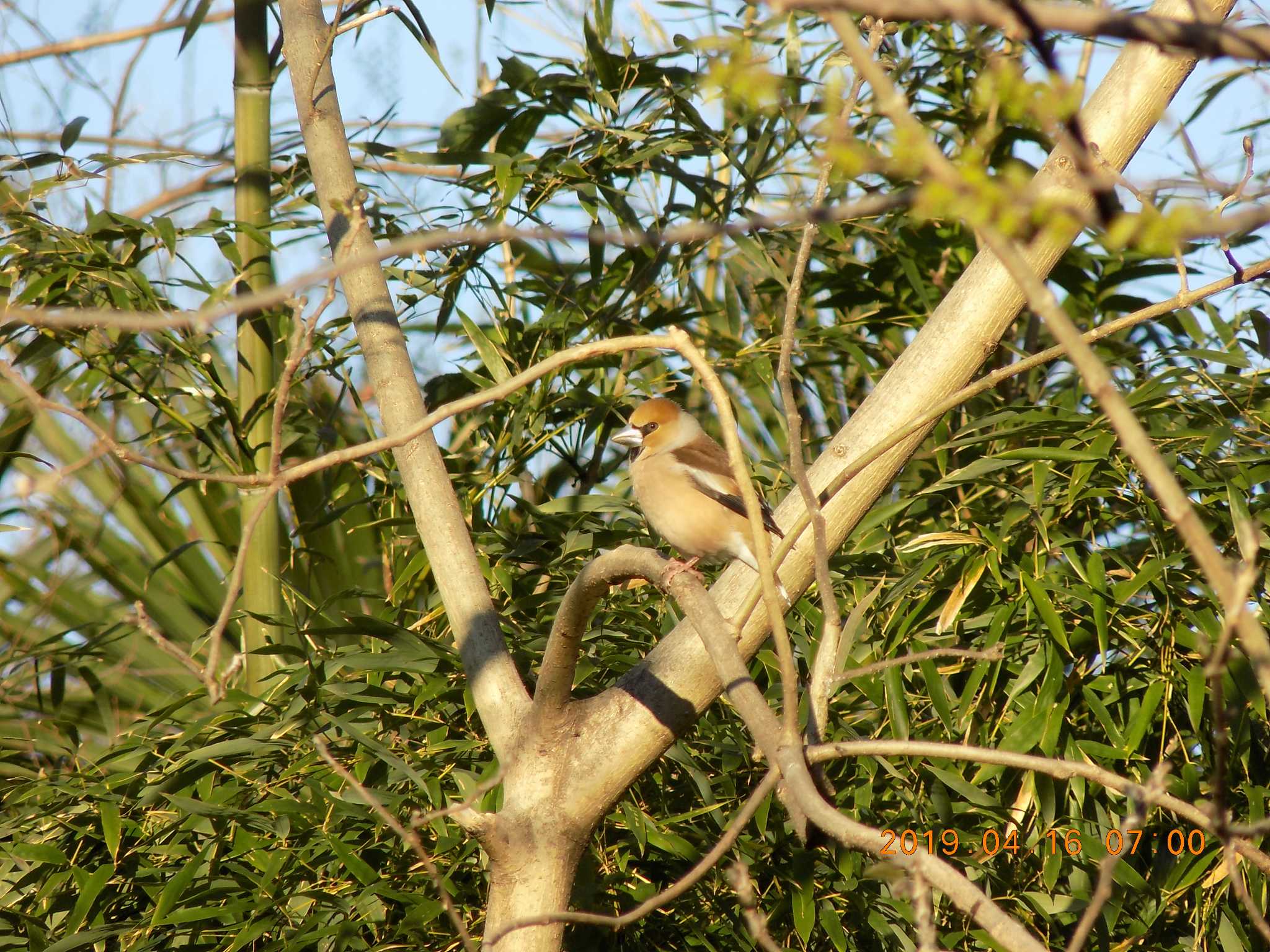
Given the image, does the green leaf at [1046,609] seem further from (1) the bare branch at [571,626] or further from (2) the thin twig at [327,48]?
(2) the thin twig at [327,48]

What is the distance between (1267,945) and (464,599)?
214cm

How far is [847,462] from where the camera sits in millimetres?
2797

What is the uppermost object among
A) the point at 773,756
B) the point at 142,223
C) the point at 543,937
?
the point at 142,223

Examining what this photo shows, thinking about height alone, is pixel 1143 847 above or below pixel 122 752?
below

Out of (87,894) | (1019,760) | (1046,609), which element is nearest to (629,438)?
(1046,609)

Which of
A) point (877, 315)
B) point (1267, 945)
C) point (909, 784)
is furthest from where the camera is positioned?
point (877, 315)

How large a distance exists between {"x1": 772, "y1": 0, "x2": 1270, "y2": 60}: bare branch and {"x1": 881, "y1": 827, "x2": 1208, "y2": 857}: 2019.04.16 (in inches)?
97.2

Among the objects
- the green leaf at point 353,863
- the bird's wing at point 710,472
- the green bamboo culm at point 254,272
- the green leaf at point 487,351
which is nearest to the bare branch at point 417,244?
the green leaf at point 353,863

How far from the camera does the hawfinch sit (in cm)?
378

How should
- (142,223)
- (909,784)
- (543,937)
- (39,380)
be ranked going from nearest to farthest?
(543,937) < (909,784) < (142,223) < (39,380)

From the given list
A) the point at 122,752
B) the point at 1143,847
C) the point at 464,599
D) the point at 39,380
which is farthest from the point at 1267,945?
the point at 39,380

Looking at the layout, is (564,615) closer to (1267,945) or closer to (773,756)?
(773,756)

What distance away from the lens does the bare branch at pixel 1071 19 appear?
82cm

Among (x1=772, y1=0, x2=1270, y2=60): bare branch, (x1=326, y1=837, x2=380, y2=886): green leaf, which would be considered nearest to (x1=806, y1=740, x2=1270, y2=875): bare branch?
(x1=772, y1=0, x2=1270, y2=60): bare branch
